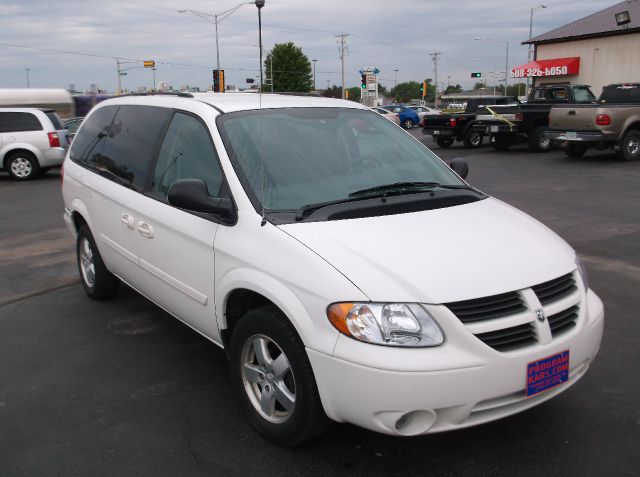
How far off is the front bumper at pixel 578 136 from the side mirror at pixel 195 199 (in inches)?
602

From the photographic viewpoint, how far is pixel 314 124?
4.03m

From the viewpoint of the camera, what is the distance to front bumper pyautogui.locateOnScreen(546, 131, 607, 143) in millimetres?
16469

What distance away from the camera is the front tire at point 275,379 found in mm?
2910

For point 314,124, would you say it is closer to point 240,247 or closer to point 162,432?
point 240,247

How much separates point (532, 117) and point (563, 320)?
1857 cm

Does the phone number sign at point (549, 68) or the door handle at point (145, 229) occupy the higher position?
the phone number sign at point (549, 68)

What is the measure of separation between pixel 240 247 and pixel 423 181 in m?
1.30

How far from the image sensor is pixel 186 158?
3.98 meters

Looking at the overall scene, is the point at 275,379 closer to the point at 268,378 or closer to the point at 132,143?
the point at 268,378

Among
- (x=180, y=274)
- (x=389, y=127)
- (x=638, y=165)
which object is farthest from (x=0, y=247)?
(x=638, y=165)

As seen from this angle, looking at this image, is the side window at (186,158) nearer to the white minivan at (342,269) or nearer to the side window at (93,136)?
the white minivan at (342,269)

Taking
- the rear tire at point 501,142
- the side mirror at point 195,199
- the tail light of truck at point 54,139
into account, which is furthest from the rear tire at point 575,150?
the side mirror at point 195,199

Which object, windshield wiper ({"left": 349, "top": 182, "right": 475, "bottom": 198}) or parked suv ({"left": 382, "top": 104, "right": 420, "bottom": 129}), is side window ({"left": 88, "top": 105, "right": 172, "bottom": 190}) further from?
parked suv ({"left": 382, "top": 104, "right": 420, "bottom": 129})

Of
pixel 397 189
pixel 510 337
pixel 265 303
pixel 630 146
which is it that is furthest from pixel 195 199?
pixel 630 146
